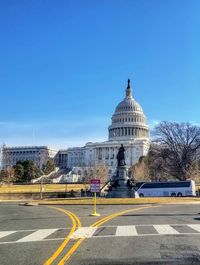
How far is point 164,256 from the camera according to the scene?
30.1 feet

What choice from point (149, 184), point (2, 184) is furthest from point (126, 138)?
point (149, 184)

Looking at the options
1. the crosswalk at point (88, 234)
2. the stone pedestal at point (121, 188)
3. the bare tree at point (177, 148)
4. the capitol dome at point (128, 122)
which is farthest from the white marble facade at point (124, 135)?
the crosswalk at point (88, 234)

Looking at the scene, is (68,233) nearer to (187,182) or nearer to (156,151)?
(187,182)

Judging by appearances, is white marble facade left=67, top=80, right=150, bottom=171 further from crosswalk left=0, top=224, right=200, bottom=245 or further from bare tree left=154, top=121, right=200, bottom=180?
crosswalk left=0, top=224, right=200, bottom=245

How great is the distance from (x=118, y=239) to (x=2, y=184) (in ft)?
345

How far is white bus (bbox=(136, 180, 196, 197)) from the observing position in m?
70.4

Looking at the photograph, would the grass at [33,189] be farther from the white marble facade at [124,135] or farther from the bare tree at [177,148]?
the white marble facade at [124,135]

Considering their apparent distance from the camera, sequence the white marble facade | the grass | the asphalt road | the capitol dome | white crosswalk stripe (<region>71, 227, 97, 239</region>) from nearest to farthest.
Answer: the asphalt road
white crosswalk stripe (<region>71, 227, 97, 239</region>)
the grass
the white marble facade
the capitol dome

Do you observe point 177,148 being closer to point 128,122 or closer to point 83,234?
point 83,234

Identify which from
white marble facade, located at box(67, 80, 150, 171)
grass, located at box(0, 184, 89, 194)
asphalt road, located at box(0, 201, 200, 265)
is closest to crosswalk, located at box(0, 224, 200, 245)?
asphalt road, located at box(0, 201, 200, 265)

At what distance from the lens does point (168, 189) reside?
238 ft

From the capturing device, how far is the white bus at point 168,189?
70.4 m

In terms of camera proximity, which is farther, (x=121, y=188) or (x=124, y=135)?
(x=124, y=135)

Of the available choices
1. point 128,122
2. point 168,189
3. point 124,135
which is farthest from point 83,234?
point 124,135
